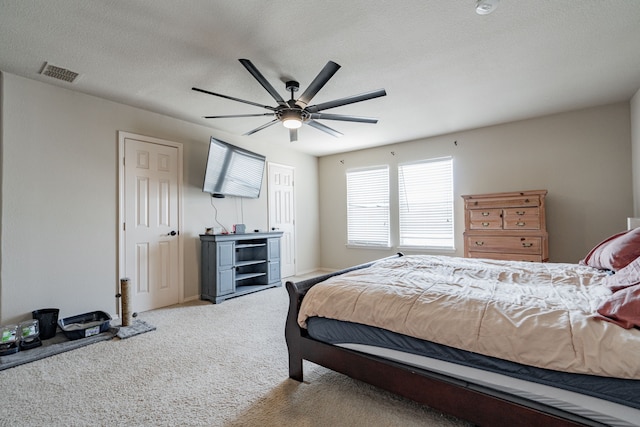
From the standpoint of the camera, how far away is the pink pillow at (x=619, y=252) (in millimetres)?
2051

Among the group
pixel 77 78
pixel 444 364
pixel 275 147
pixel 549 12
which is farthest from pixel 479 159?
pixel 77 78

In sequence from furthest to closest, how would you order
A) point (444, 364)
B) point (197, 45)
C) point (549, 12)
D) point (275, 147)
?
point (275, 147) → point (197, 45) → point (549, 12) → point (444, 364)

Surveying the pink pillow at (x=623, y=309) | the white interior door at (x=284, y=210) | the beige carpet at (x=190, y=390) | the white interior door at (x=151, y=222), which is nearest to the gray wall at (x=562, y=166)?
the white interior door at (x=284, y=210)

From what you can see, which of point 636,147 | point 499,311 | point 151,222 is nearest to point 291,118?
point 499,311

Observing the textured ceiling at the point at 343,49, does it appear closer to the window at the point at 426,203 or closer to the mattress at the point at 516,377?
the window at the point at 426,203

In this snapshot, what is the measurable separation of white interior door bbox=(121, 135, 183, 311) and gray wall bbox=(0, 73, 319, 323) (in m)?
0.15

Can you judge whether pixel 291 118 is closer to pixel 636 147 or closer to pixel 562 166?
pixel 562 166

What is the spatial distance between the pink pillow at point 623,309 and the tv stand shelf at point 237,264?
13.1 feet

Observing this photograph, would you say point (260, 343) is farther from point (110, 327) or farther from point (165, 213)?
point (165, 213)

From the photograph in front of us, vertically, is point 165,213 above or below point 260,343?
above

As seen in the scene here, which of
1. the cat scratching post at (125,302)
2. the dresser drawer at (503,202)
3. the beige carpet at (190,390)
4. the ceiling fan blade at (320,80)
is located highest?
the ceiling fan blade at (320,80)

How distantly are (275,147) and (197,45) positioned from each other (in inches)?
127

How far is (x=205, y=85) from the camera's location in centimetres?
319

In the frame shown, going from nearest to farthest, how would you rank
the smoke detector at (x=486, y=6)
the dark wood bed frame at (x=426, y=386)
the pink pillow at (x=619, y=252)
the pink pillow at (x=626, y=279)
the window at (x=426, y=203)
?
1. the dark wood bed frame at (x=426, y=386)
2. the pink pillow at (x=626, y=279)
3. the smoke detector at (x=486, y=6)
4. the pink pillow at (x=619, y=252)
5. the window at (x=426, y=203)
